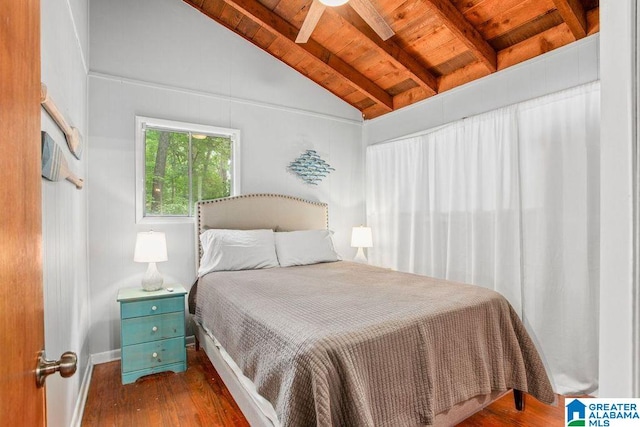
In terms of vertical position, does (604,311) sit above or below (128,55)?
below

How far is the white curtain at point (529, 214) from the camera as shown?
246 centimetres

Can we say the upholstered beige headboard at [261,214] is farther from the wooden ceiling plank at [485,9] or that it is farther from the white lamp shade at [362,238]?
the wooden ceiling plank at [485,9]

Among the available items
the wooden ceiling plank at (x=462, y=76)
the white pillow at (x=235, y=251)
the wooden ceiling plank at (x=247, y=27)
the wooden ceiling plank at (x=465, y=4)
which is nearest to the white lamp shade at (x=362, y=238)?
the white pillow at (x=235, y=251)

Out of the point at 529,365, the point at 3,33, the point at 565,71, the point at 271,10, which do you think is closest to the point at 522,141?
the point at 565,71

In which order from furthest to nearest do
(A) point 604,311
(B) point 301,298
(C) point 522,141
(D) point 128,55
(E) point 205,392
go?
(D) point 128,55
(C) point 522,141
(E) point 205,392
(B) point 301,298
(A) point 604,311

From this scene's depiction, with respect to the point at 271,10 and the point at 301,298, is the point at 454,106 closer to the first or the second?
the point at 271,10

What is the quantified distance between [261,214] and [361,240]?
130 centimetres

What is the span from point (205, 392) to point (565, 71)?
12.1 ft

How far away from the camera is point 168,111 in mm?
3309

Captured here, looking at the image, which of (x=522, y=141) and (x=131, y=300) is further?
(x=522, y=141)

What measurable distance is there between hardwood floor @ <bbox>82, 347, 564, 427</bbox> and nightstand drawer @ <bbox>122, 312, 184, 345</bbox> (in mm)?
329

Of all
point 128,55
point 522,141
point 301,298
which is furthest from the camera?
point 128,55

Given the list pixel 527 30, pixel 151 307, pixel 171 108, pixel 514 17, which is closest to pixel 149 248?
pixel 151 307

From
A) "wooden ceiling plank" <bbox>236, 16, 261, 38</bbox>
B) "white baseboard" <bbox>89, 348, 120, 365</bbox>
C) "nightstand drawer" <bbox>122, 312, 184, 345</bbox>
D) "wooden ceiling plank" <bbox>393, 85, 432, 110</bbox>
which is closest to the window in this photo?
"nightstand drawer" <bbox>122, 312, 184, 345</bbox>
